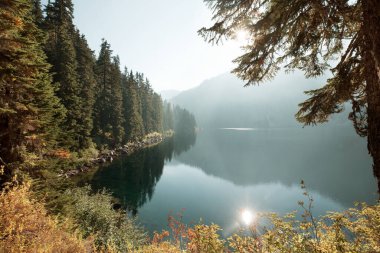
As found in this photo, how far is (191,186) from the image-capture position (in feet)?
102

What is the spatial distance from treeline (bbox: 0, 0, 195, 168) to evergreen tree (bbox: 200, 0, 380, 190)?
26.8 ft

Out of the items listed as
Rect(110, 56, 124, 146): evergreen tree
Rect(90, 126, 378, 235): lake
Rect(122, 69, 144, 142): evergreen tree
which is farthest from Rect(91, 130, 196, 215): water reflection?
Rect(122, 69, 144, 142): evergreen tree

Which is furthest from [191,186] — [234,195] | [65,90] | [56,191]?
[56,191]

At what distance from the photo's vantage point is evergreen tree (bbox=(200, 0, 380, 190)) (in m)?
4.18

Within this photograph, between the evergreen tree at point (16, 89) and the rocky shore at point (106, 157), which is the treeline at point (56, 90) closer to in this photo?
the evergreen tree at point (16, 89)

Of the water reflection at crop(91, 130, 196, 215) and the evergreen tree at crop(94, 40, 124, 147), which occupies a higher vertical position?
the evergreen tree at crop(94, 40, 124, 147)

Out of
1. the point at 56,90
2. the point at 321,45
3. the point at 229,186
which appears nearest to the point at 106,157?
Answer: the point at 229,186

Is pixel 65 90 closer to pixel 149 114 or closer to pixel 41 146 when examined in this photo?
pixel 41 146

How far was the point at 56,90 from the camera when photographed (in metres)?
16.1

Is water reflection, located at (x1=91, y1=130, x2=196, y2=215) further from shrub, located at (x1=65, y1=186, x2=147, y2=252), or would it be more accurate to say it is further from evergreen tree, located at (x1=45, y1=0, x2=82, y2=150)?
shrub, located at (x1=65, y1=186, x2=147, y2=252)

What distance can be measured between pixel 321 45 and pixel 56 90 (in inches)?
629

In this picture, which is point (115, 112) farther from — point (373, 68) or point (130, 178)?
point (373, 68)

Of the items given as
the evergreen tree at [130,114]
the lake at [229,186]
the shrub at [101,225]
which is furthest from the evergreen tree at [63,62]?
the evergreen tree at [130,114]

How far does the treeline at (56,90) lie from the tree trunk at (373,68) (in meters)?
10.4
